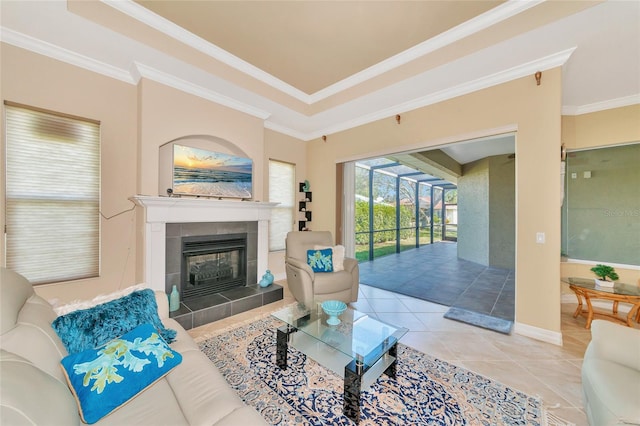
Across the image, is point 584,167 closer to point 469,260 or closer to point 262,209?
point 469,260

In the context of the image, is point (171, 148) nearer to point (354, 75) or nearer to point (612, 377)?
point (354, 75)

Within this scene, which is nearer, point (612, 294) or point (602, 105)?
point (612, 294)

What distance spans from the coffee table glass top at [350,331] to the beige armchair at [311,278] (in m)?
0.65

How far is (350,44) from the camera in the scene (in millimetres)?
2701

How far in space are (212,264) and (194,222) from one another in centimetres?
70

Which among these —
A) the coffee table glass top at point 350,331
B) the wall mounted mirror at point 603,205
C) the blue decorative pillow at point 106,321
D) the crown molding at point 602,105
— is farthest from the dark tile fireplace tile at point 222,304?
the crown molding at point 602,105

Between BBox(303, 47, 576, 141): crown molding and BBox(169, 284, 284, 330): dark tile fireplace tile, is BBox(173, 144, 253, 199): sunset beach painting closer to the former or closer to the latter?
BBox(169, 284, 284, 330): dark tile fireplace tile

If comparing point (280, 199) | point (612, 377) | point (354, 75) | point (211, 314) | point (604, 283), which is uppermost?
point (354, 75)

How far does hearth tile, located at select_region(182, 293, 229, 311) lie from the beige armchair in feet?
3.07

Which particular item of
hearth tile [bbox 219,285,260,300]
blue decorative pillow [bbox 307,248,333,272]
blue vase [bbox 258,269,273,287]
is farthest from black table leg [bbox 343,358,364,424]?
blue vase [bbox 258,269,273,287]

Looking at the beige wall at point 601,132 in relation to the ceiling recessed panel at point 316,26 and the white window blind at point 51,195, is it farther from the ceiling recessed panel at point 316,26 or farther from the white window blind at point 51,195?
the white window blind at point 51,195

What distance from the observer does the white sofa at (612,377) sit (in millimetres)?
1146

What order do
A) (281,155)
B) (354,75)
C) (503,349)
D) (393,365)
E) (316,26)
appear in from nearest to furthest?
(393,365)
(503,349)
(316,26)
(354,75)
(281,155)

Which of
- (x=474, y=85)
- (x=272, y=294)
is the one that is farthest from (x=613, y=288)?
(x=272, y=294)
